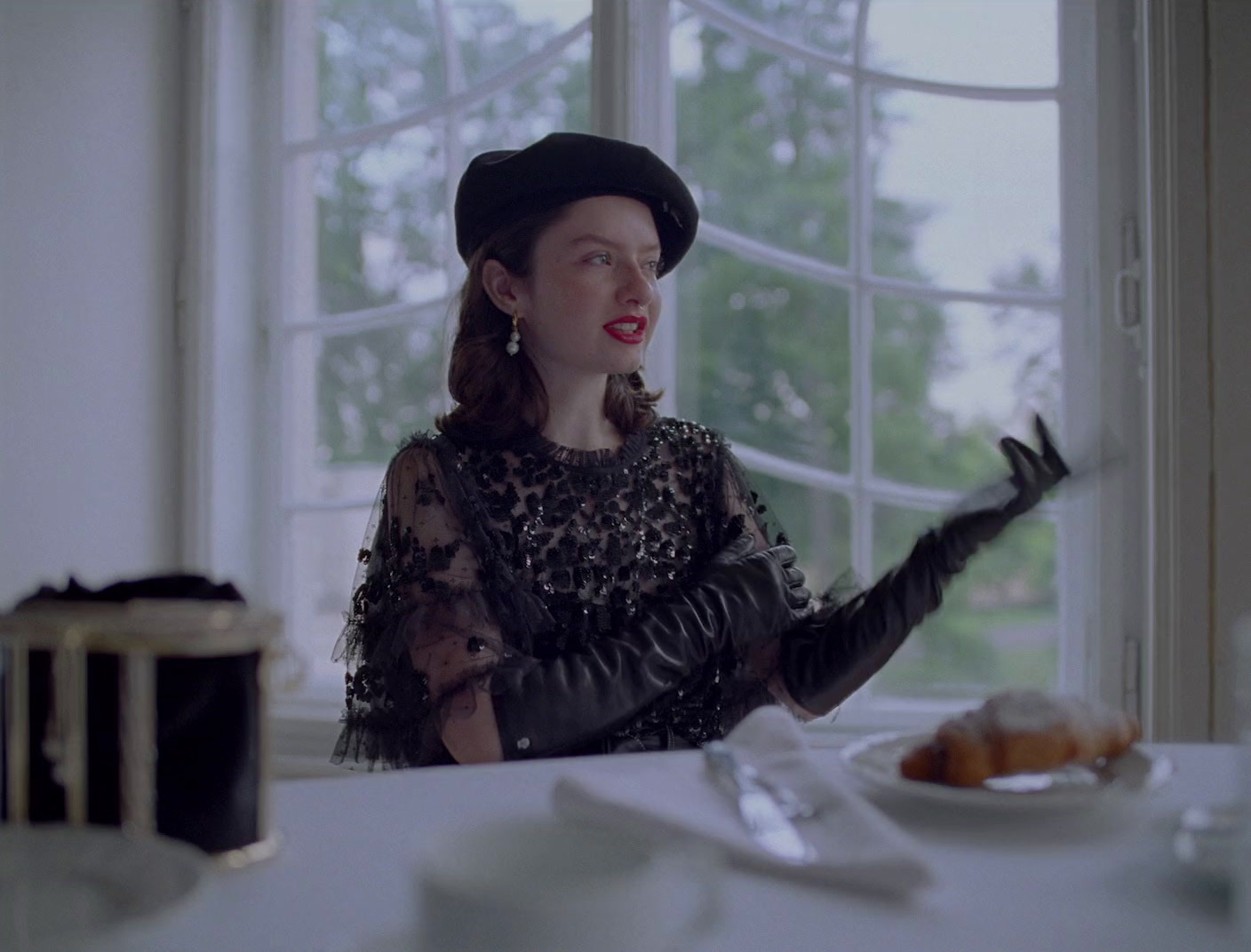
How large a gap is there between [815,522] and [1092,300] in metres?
0.58

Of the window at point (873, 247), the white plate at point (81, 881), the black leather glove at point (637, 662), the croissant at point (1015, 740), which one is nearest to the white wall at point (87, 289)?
the window at point (873, 247)

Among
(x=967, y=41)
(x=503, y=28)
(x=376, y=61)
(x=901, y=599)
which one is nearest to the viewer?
(x=901, y=599)

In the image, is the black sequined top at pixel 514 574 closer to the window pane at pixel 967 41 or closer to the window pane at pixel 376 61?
the window pane at pixel 967 41

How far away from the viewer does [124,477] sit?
6.91 ft

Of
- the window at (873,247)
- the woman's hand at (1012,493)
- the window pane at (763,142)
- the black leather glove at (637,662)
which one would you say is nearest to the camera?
the woman's hand at (1012,493)

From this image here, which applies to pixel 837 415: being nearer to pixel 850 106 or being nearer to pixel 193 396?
pixel 850 106

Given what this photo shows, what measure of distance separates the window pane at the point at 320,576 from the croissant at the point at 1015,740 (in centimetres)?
177

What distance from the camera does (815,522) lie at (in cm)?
191

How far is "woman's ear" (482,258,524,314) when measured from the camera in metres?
1.38

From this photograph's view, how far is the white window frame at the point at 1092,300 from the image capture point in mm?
1549

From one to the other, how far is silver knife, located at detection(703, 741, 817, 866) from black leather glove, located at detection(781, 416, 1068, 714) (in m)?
0.53

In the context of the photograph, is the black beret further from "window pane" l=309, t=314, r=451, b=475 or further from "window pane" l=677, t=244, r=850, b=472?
"window pane" l=309, t=314, r=451, b=475

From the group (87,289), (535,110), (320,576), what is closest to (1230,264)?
(535,110)

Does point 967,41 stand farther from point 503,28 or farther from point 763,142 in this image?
point 503,28
